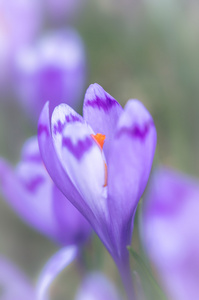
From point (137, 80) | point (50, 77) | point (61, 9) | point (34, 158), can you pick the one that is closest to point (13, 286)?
point (34, 158)

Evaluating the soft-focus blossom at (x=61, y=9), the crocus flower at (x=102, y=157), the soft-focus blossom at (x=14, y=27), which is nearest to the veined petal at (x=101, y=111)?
the crocus flower at (x=102, y=157)

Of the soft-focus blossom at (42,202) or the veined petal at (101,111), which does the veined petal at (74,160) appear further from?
the soft-focus blossom at (42,202)

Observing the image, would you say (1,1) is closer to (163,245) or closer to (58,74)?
(58,74)

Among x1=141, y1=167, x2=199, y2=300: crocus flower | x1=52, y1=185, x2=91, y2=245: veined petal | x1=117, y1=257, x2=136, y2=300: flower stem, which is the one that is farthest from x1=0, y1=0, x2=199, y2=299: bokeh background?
x1=141, y1=167, x2=199, y2=300: crocus flower

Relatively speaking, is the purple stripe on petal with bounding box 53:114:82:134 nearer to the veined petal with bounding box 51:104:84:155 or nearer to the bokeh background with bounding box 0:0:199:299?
the veined petal with bounding box 51:104:84:155

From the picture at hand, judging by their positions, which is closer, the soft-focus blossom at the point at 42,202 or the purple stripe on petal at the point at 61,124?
the purple stripe on petal at the point at 61,124

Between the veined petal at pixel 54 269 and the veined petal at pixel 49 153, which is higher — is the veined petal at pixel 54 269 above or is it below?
below
